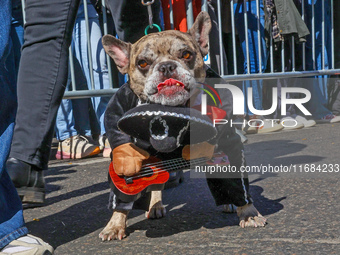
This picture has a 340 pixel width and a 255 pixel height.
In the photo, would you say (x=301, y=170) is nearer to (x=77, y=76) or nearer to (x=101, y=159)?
(x=101, y=159)

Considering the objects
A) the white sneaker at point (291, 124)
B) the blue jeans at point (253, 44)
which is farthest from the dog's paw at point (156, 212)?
the white sneaker at point (291, 124)

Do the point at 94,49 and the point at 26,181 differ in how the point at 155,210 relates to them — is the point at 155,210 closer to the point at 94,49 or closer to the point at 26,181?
the point at 26,181

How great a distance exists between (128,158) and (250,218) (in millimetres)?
615

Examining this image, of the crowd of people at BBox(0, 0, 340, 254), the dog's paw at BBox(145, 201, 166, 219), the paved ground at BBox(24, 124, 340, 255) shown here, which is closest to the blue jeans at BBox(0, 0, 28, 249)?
the crowd of people at BBox(0, 0, 340, 254)

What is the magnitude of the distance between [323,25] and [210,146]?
14.6 feet

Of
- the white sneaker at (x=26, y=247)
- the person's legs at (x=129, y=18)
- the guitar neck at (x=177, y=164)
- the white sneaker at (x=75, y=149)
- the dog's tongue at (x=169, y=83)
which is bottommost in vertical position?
the white sneaker at (x=75, y=149)

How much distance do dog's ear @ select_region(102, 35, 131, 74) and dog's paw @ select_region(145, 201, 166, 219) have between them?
72cm

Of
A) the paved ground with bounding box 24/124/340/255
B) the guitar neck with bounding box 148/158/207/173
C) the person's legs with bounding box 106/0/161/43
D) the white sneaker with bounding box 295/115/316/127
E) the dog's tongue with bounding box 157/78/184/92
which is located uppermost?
the person's legs with bounding box 106/0/161/43

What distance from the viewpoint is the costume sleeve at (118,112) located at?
209 cm

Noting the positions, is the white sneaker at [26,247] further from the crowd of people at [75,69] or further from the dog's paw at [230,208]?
the dog's paw at [230,208]

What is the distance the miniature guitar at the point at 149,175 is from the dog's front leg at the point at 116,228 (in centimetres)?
16

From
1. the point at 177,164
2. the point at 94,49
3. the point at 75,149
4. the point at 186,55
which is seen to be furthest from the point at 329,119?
the point at 177,164

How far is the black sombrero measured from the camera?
200cm

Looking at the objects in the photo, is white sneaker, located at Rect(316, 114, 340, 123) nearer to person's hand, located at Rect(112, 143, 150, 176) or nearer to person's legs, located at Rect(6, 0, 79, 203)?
person's legs, located at Rect(6, 0, 79, 203)
